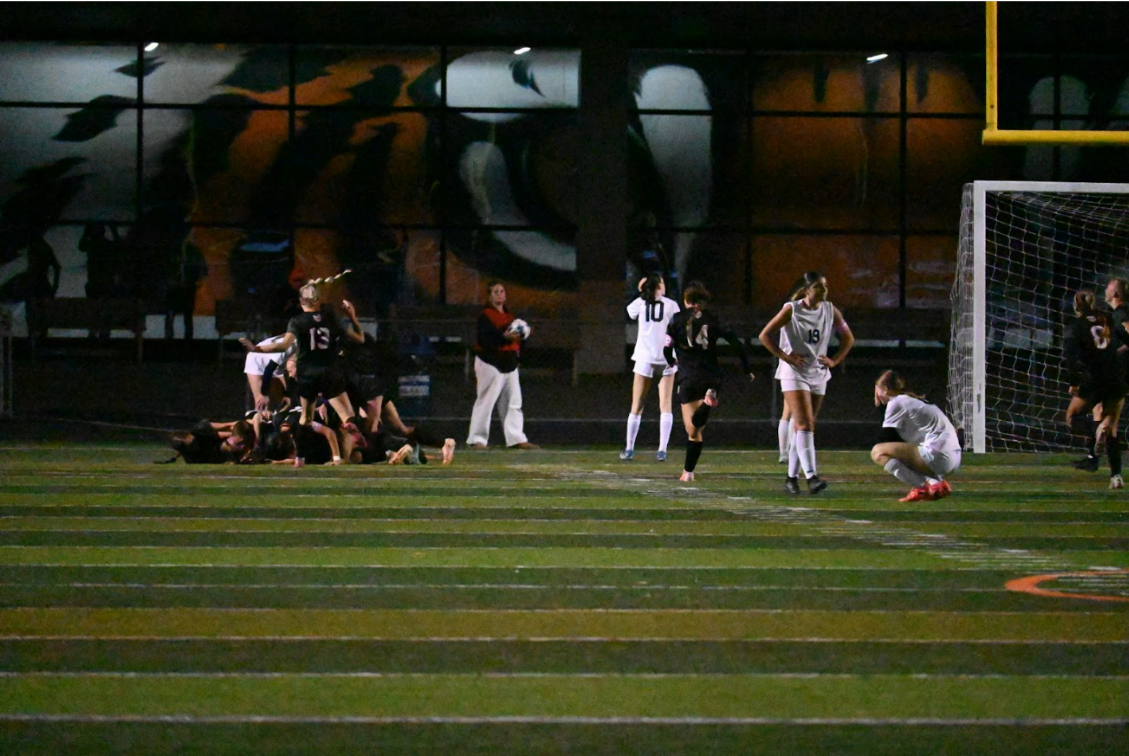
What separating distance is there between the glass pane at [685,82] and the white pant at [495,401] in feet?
53.2

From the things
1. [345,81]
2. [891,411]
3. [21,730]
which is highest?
[345,81]

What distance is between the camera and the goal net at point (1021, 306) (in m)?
18.4

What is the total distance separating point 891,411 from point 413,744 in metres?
7.90

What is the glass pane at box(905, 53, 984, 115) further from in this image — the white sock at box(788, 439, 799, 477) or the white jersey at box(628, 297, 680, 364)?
the white sock at box(788, 439, 799, 477)

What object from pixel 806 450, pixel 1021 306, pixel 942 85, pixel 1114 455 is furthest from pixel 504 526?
pixel 942 85

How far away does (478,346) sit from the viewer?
751 inches

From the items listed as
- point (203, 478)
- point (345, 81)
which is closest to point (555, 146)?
point (345, 81)

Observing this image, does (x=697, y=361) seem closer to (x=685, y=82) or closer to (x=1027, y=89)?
(x=685, y=82)

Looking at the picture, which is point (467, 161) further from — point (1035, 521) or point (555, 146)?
point (1035, 521)

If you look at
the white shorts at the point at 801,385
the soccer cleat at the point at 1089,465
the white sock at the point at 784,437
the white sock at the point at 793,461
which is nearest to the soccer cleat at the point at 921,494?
the white sock at the point at 793,461

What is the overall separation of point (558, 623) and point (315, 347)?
8.76m

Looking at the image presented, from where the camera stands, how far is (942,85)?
115 ft

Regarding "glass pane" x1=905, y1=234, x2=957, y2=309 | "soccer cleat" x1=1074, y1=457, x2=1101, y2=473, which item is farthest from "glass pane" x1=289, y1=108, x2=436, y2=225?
"soccer cleat" x1=1074, y1=457, x2=1101, y2=473

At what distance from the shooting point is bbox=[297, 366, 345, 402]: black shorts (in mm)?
15656
